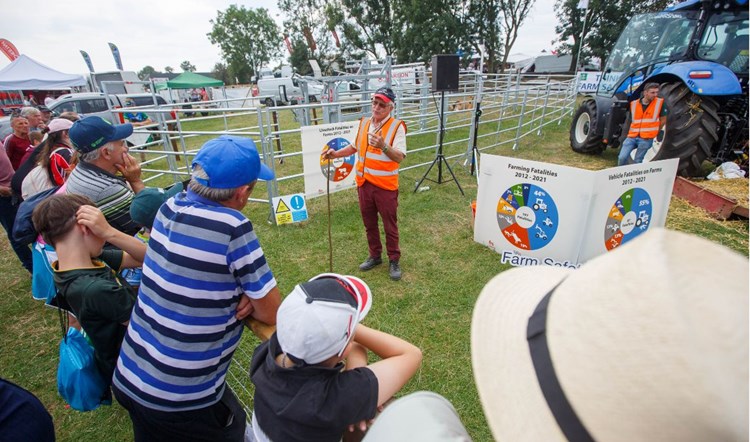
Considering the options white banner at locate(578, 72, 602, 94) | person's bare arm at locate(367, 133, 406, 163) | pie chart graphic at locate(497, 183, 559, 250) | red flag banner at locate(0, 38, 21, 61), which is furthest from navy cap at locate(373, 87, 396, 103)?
red flag banner at locate(0, 38, 21, 61)

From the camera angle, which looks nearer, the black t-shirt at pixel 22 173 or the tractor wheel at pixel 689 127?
the black t-shirt at pixel 22 173

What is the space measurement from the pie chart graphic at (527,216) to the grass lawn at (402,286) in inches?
14.5

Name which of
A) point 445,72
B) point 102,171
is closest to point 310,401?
point 102,171

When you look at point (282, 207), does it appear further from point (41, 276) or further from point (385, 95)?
point (41, 276)

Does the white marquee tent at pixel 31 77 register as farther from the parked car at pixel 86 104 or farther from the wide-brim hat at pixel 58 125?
the wide-brim hat at pixel 58 125

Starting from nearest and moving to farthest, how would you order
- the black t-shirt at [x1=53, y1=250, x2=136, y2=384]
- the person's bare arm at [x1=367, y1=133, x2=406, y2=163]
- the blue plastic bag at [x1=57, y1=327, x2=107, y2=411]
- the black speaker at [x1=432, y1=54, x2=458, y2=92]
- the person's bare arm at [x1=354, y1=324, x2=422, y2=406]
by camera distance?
the person's bare arm at [x1=354, y1=324, x2=422, y2=406] → the black t-shirt at [x1=53, y1=250, x2=136, y2=384] → the blue plastic bag at [x1=57, y1=327, x2=107, y2=411] → the person's bare arm at [x1=367, y1=133, x2=406, y2=163] → the black speaker at [x1=432, y1=54, x2=458, y2=92]

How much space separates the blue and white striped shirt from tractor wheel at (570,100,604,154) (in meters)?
8.62

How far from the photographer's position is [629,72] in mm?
7211

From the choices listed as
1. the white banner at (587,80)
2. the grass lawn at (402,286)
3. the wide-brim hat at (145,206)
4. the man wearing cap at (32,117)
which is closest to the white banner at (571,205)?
the grass lawn at (402,286)

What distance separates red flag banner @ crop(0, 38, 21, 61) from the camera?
62.6ft

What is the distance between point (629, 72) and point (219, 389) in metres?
9.00

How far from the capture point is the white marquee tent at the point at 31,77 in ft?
47.1

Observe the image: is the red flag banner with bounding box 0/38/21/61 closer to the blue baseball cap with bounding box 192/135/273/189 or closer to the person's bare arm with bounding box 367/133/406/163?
the person's bare arm with bounding box 367/133/406/163

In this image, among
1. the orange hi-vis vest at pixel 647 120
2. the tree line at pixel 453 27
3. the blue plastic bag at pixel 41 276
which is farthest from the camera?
the tree line at pixel 453 27
